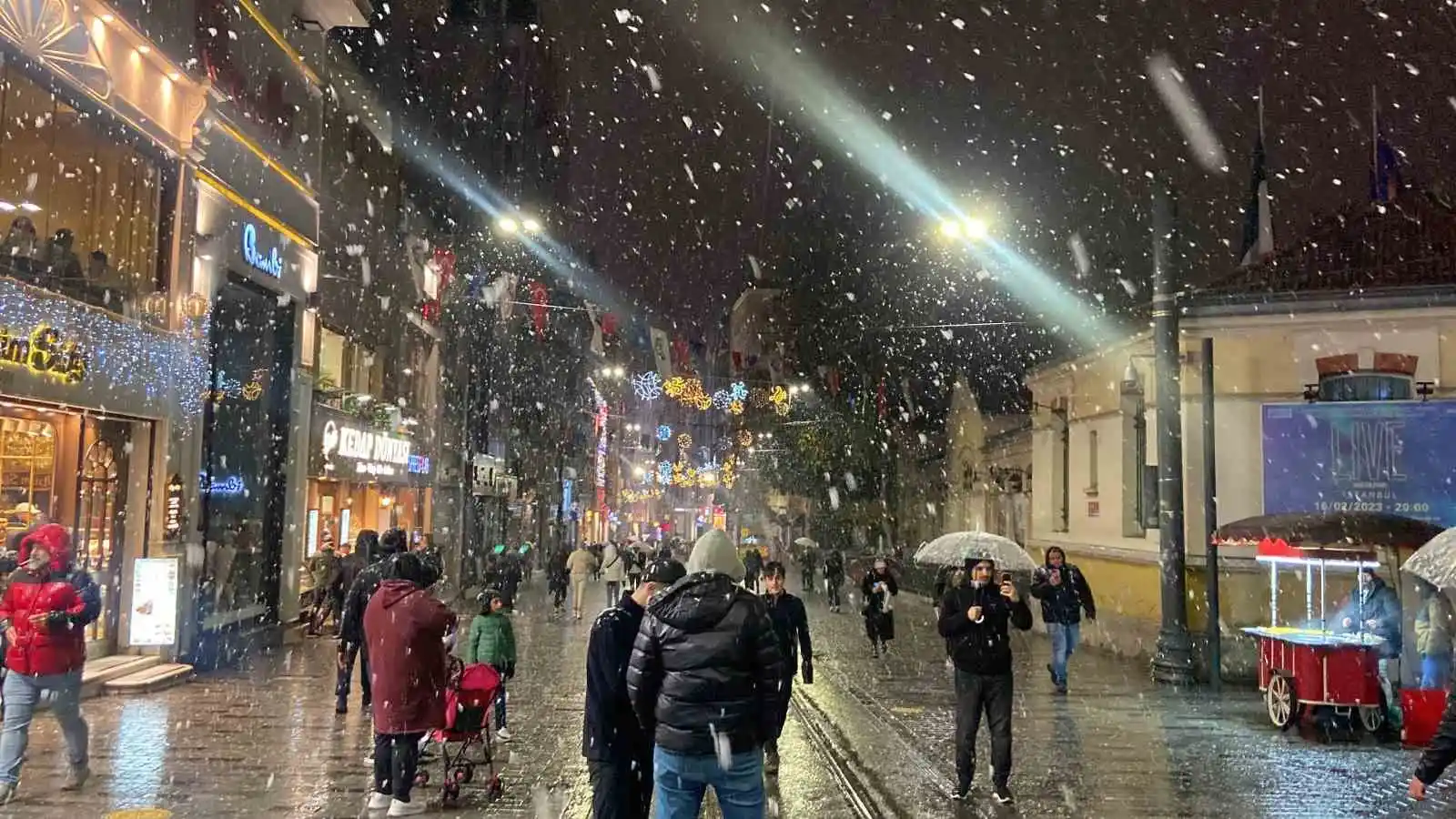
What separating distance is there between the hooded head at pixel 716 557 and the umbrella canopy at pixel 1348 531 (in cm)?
1002

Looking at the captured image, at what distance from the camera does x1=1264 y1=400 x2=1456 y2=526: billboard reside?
1448 centimetres

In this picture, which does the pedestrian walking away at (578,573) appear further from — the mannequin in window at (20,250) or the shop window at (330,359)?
the mannequin in window at (20,250)

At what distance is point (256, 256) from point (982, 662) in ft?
46.9

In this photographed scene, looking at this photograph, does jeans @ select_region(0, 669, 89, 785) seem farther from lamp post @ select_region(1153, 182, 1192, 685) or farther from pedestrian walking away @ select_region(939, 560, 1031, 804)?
lamp post @ select_region(1153, 182, 1192, 685)

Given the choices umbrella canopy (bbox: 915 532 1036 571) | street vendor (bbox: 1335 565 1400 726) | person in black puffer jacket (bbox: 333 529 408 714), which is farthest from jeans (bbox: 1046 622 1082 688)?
person in black puffer jacket (bbox: 333 529 408 714)

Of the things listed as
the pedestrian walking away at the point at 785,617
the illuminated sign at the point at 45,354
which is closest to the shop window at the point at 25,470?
the illuminated sign at the point at 45,354

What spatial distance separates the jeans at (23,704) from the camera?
7.69 m

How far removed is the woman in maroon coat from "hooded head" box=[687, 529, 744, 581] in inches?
114

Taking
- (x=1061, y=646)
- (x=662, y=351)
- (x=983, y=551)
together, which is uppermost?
(x=662, y=351)

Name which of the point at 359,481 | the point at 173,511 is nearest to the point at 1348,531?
the point at 173,511

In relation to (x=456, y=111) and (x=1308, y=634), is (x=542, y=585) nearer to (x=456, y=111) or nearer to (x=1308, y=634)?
(x=456, y=111)

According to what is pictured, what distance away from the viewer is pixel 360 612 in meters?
9.65

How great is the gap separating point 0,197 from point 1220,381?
16018mm

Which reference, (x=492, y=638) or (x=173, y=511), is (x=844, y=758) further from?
(x=173, y=511)
